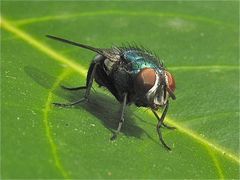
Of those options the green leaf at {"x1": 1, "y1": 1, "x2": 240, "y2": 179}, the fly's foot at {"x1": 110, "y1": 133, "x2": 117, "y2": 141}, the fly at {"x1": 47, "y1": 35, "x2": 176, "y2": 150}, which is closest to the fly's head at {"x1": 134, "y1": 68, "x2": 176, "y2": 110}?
the fly at {"x1": 47, "y1": 35, "x2": 176, "y2": 150}

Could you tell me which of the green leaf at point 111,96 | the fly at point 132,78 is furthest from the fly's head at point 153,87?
the green leaf at point 111,96

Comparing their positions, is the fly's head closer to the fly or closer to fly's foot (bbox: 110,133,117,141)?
the fly

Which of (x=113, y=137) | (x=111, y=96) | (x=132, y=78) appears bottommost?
(x=111, y=96)

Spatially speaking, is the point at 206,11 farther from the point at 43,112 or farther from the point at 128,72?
the point at 43,112

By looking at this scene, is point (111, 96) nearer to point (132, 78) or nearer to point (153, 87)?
point (132, 78)

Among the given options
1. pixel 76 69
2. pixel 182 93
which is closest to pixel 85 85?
pixel 76 69

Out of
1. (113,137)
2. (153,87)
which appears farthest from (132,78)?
(113,137)

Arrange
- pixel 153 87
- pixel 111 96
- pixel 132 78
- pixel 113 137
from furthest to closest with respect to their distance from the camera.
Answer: pixel 111 96 < pixel 132 78 < pixel 153 87 < pixel 113 137
